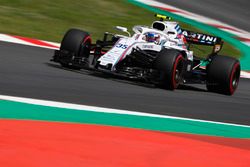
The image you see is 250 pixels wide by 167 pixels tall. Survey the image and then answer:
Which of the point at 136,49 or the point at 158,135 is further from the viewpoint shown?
the point at 136,49

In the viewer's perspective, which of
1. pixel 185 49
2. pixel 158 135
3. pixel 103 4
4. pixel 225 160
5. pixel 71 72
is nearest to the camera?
pixel 225 160

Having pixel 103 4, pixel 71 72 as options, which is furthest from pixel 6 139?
pixel 103 4

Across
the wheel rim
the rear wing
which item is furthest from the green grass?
the wheel rim

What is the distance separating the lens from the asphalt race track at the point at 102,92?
8.60 m

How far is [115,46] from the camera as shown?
35.9 ft

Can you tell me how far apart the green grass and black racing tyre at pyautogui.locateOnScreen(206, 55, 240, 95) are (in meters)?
3.96

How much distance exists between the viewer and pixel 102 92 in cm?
934

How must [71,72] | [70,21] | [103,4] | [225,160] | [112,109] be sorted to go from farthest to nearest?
[103,4]
[70,21]
[71,72]
[112,109]
[225,160]

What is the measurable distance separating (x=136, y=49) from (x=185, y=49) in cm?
109

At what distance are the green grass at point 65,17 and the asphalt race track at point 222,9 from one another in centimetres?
259

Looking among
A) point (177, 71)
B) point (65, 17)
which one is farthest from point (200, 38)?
point (65, 17)

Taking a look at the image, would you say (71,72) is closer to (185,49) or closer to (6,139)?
(185,49)

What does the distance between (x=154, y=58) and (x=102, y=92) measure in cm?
180

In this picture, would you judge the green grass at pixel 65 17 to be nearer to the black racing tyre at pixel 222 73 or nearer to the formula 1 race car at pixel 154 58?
the formula 1 race car at pixel 154 58
